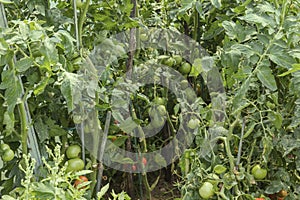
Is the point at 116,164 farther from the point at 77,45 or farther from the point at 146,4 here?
the point at 146,4

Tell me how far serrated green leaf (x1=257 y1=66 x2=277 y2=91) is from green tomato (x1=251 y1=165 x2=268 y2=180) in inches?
12.1

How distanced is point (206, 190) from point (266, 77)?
33 centimetres

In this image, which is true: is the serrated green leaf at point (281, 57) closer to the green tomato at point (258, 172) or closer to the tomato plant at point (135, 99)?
the tomato plant at point (135, 99)

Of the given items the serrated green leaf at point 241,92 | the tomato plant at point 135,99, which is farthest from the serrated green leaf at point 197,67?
the serrated green leaf at point 241,92

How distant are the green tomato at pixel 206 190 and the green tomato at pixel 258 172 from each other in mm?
165

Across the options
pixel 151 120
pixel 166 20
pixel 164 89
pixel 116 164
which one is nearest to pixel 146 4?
pixel 166 20

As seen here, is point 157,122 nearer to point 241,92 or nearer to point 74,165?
point 74,165

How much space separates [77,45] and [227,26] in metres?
0.40

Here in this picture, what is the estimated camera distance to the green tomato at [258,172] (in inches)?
50.8

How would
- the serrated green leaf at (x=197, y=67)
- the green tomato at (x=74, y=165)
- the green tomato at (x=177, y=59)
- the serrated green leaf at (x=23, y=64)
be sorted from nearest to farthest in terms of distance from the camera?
the serrated green leaf at (x=23, y=64) → the green tomato at (x=74, y=165) → the serrated green leaf at (x=197, y=67) → the green tomato at (x=177, y=59)

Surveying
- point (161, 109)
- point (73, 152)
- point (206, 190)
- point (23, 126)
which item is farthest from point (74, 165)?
point (161, 109)

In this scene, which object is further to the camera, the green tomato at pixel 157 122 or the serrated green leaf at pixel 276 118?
the green tomato at pixel 157 122

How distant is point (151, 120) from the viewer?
5.65ft

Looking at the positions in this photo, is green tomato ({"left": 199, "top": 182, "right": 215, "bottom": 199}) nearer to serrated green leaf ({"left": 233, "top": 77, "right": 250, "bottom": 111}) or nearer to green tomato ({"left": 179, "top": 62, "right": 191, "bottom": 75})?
serrated green leaf ({"left": 233, "top": 77, "right": 250, "bottom": 111})
